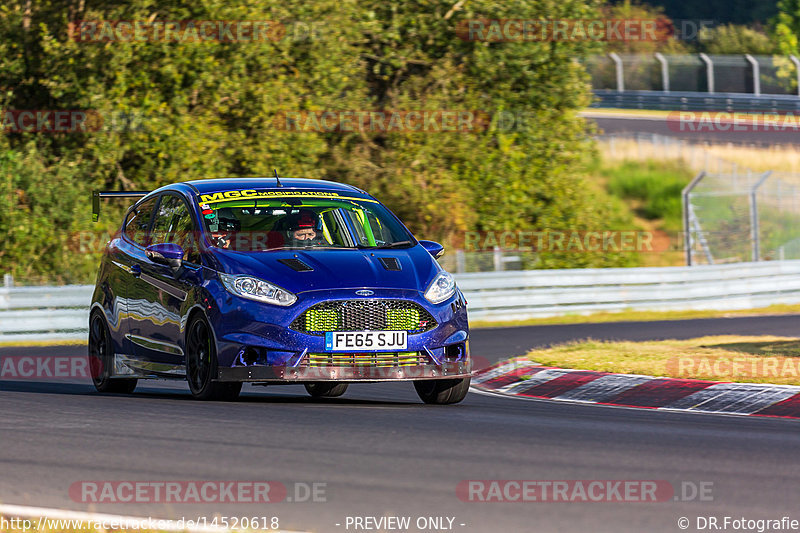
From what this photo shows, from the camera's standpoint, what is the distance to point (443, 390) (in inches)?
412

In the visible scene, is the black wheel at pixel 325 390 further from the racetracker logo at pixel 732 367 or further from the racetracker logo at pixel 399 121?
the racetracker logo at pixel 399 121

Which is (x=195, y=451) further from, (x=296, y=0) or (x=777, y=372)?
(x=296, y=0)

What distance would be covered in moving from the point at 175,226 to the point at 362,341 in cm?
232

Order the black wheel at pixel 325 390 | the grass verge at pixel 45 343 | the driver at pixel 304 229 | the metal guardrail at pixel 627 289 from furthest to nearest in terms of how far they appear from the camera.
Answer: the metal guardrail at pixel 627 289 < the grass verge at pixel 45 343 < the black wheel at pixel 325 390 < the driver at pixel 304 229

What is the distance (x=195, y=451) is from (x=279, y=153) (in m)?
19.9

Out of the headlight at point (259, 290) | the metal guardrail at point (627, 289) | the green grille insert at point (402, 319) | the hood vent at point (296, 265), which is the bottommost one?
the metal guardrail at point (627, 289)

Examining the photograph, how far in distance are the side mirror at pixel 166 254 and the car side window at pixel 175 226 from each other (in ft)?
0.38

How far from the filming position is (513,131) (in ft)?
101

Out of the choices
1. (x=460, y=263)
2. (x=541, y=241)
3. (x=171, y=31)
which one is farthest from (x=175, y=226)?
(x=541, y=241)


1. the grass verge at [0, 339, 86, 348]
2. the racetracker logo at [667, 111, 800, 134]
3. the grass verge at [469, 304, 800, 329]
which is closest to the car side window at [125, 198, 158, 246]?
the grass verge at [0, 339, 86, 348]

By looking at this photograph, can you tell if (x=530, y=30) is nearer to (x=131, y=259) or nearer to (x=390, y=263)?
(x=131, y=259)

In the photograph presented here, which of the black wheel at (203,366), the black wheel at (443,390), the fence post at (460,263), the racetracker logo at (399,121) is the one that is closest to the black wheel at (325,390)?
the black wheel at (443,390)

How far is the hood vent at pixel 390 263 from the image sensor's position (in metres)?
9.96

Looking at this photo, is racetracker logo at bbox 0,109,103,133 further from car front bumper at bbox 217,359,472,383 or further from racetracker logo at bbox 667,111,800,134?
racetracker logo at bbox 667,111,800,134
